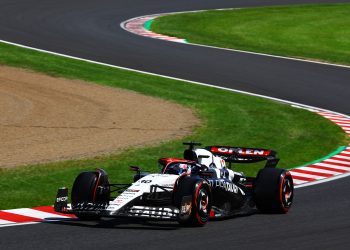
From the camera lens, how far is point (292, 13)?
1900 inches

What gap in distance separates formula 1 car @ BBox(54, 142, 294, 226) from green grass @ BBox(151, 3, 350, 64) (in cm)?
2126

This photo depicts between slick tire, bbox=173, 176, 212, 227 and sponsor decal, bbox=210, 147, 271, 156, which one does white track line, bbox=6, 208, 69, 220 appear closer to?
slick tire, bbox=173, 176, 212, 227

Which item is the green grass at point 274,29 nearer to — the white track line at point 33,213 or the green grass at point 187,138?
the green grass at point 187,138

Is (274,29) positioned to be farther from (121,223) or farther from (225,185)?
(121,223)

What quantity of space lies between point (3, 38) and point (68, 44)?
95.2 inches

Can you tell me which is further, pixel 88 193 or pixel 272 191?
pixel 272 191

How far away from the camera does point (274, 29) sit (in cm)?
4341

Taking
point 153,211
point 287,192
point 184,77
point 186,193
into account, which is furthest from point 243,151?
point 184,77

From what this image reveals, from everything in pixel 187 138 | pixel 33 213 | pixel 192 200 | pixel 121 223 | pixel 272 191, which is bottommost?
pixel 187 138

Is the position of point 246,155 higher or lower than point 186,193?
lower

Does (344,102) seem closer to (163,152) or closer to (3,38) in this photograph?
(163,152)

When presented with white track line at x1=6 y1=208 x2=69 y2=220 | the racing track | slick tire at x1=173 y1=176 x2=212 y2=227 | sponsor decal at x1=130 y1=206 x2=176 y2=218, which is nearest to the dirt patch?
white track line at x1=6 y1=208 x2=69 y2=220

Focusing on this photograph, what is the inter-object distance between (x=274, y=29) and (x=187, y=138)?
871 inches

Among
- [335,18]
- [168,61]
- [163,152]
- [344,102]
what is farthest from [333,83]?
[335,18]
